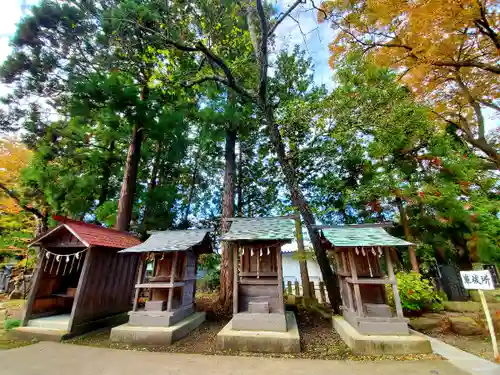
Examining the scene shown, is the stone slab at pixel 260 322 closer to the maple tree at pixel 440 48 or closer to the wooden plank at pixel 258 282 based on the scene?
the wooden plank at pixel 258 282

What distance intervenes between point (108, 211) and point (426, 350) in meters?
11.0

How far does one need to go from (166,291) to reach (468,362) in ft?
22.4

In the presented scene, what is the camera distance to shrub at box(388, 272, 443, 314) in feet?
21.2

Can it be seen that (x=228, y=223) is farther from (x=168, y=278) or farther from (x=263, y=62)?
(x=263, y=62)

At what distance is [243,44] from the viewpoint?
9328mm

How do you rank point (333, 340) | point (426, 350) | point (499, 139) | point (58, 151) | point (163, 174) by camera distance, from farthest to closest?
point (163, 174) → point (499, 139) → point (58, 151) → point (333, 340) → point (426, 350)

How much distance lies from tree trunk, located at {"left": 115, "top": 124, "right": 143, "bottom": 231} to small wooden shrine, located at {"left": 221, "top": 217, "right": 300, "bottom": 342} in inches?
193

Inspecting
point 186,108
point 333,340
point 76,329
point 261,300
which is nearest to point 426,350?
point 333,340

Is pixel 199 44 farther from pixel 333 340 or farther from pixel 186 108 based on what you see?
pixel 333 340

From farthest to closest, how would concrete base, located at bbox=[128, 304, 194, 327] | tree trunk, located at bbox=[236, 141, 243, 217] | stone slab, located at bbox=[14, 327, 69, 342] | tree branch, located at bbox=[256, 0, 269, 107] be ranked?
tree trunk, located at bbox=[236, 141, 243, 217] → tree branch, located at bbox=[256, 0, 269, 107] → concrete base, located at bbox=[128, 304, 194, 327] → stone slab, located at bbox=[14, 327, 69, 342]

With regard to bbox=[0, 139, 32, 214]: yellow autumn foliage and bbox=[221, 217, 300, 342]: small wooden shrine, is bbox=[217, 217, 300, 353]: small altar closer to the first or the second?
bbox=[221, 217, 300, 342]: small wooden shrine

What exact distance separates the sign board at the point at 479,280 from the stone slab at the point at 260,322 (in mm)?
3695

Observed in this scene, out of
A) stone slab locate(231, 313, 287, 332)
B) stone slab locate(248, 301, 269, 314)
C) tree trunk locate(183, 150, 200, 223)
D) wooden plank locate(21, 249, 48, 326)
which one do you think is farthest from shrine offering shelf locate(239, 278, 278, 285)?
tree trunk locate(183, 150, 200, 223)

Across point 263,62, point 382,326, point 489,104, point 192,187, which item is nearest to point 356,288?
point 382,326
